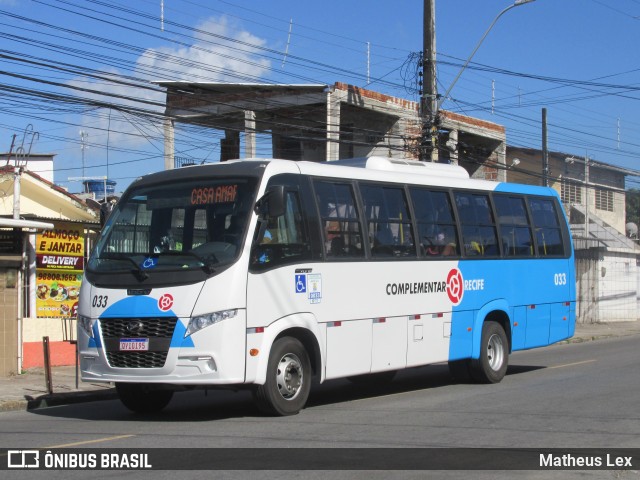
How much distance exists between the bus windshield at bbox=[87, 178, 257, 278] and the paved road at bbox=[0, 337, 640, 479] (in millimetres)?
1932

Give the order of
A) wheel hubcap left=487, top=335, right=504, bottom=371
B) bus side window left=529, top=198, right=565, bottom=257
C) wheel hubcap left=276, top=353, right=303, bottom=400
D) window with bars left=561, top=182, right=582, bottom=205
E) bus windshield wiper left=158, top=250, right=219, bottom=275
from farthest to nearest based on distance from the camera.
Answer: window with bars left=561, top=182, right=582, bottom=205 < bus side window left=529, top=198, right=565, bottom=257 < wheel hubcap left=487, top=335, right=504, bottom=371 < wheel hubcap left=276, top=353, right=303, bottom=400 < bus windshield wiper left=158, top=250, right=219, bottom=275

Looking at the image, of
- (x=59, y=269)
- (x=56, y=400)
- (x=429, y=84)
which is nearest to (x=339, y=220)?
(x=56, y=400)

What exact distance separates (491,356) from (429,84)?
1147cm

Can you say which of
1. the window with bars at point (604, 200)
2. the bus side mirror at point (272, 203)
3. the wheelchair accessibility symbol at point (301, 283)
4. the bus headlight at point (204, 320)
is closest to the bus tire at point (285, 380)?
the wheelchair accessibility symbol at point (301, 283)

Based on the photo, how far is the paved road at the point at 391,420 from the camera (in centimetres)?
916

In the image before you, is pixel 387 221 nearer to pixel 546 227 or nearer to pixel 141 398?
pixel 141 398

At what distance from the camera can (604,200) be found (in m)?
54.8

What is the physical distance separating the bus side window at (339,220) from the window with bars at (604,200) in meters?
44.2

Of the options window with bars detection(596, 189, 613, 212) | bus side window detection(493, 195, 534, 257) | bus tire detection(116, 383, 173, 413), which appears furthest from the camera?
window with bars detection(596, 189, 613, 212)

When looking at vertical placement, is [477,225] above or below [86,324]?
above

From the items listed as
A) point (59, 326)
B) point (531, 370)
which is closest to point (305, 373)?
point (531, 370)

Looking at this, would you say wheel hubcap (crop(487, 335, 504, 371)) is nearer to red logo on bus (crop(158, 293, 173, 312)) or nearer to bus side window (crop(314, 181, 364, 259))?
bus side window (crop(314, 181, 364, 259))

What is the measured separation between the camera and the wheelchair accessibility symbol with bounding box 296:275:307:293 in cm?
1125

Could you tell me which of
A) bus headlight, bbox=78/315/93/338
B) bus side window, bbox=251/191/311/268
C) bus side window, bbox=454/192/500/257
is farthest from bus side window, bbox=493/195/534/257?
bus headlight, bbox=78/315/93/338
